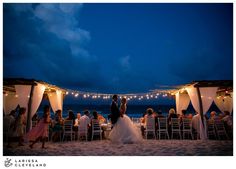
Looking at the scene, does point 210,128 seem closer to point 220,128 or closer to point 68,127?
point 220,128

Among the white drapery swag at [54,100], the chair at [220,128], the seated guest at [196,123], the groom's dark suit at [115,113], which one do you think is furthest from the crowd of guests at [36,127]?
the chair at [220,128]

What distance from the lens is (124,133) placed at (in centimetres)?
782

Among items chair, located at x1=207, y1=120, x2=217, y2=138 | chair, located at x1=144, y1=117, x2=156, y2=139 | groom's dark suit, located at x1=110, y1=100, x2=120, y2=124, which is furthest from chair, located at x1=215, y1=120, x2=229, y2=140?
groom's dark suit, located at x1=110, y1=100, x2=120, y2=124

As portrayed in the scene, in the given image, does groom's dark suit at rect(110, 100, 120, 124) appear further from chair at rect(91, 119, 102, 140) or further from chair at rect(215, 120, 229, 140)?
chair at rect(215, 120, 229, 140)

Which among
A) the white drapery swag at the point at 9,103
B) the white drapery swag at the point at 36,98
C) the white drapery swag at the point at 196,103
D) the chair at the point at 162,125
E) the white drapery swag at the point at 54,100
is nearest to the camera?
the white drapery swag at the point at 196,103

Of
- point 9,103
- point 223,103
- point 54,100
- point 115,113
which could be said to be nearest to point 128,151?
point 115,113

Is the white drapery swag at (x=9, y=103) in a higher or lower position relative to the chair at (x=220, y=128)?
higher

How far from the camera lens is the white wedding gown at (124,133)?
7.75 meters

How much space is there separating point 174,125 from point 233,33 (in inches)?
155

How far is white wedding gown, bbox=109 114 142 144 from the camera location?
775cm

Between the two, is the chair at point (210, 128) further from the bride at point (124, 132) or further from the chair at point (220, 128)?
the bride at point (124, 132)
